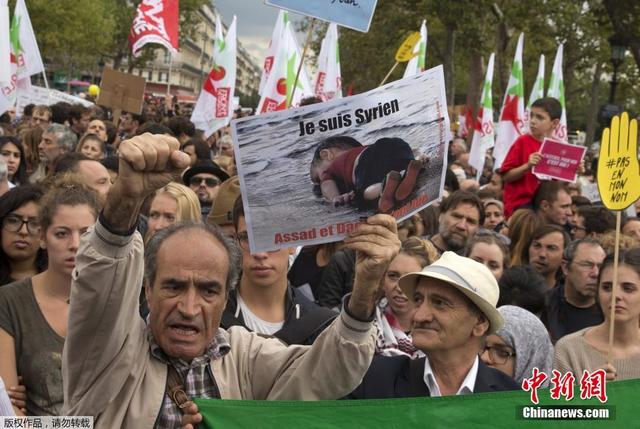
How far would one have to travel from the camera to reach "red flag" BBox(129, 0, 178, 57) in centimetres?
1473

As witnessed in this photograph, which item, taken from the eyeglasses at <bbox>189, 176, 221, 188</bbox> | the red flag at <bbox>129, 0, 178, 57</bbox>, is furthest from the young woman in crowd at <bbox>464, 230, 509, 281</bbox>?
the red flag at <bbox>129, 0, 178, 57</bbox>

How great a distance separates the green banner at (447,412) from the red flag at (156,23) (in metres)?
12.2

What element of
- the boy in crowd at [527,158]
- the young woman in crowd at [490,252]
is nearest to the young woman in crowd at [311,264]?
the young woman in crowd at [490,252]

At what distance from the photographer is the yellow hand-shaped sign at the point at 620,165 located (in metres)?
4.55

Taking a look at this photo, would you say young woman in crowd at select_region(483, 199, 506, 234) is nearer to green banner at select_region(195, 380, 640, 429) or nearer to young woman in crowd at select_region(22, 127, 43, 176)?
young woman in crowd at select_region(22, 127, 43, 176)

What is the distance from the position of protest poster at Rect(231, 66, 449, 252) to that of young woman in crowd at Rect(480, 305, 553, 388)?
1374mm

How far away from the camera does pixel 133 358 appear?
291 cm

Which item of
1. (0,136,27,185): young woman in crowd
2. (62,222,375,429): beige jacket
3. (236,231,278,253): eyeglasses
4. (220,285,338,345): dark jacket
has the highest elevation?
(0,136,27,185): young woman in crowd

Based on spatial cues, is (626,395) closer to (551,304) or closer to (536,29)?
(551,304)

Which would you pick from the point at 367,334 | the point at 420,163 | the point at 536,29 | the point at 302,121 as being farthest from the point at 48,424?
the point at 536,29

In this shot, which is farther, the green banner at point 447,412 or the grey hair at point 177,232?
the grey hair at point 177,232

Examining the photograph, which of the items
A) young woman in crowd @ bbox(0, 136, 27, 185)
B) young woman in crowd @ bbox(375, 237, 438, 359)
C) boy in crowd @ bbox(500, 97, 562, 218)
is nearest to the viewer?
young woman in crowd @ bbox(375, 237, 438, 359)

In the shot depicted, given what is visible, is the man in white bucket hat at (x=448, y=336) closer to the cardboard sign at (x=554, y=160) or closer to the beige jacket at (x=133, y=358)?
the beige jacket at (x=133, y=358)

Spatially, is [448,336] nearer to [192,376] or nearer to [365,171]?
[365,171]
